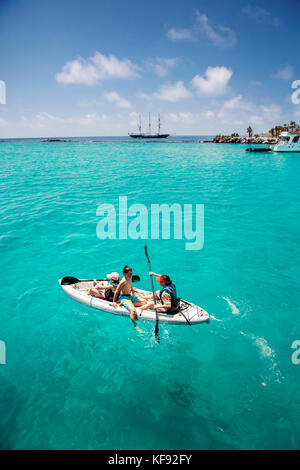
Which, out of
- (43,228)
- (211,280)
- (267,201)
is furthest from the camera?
(267,201)

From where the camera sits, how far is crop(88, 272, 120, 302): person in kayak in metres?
9.37

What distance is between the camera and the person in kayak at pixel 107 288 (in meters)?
9.37

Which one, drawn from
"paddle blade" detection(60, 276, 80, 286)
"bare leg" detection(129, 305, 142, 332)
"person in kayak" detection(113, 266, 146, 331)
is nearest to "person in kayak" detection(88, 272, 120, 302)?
"person in kayak" detection(113, 266, 146, 331)

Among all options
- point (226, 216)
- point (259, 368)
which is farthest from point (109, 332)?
point (226, 216)

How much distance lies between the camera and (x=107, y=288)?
949cm

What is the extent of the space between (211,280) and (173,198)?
14.9 m

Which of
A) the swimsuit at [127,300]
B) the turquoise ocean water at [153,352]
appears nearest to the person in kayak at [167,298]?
the turquoise ocean water at [153,352]

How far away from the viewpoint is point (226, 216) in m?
19.7

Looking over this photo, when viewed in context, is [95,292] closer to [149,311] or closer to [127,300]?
[127,300]

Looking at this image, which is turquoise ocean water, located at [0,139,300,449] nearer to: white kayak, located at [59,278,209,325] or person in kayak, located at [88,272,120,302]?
white kayak, located at [59,278,209,325]

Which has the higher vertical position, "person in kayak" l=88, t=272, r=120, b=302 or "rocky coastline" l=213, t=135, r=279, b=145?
"rocky coastline" l=213, t=135, r=279, b=145

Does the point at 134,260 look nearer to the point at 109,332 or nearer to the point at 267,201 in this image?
the point at 109,332

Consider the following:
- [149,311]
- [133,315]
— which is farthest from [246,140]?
[133,315]

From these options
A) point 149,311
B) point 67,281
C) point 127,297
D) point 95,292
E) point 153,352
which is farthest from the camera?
point 67,281
